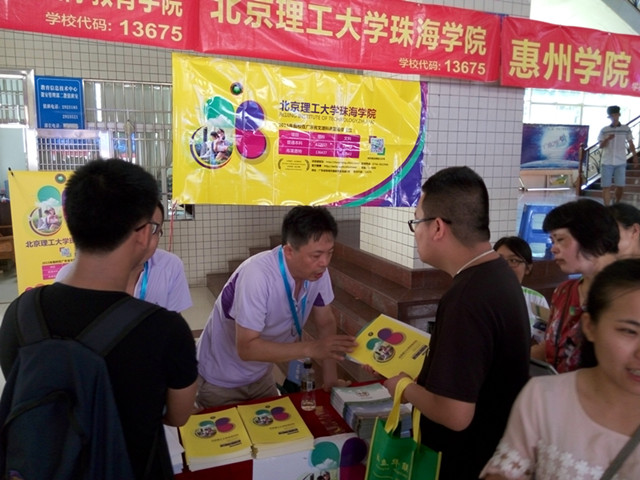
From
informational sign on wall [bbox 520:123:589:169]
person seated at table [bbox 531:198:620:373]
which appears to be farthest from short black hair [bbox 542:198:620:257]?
informational sign on wall [bbox 520:123:589:169]

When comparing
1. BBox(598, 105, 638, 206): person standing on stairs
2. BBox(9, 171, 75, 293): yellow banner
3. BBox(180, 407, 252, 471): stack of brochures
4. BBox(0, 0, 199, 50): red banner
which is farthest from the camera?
BBox(598, 105, 638, 206): person standing on stairs

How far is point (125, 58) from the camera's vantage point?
20.9ft

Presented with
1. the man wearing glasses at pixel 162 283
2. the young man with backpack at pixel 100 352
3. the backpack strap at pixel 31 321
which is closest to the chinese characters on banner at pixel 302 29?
the man wearing glasses at pixel 162 283

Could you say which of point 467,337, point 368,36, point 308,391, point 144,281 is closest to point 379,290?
point 368,36

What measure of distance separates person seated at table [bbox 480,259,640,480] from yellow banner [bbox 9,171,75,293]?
143 inches

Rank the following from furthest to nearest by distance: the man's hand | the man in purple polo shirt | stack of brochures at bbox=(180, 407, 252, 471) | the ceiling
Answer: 1. the ceiling
2. the man in purple polo shirt
3. the man's hand
4. stack of brochures at bbox=(180, 407, 252, 471)

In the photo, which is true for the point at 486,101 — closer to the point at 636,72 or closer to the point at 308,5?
the point at 636,72

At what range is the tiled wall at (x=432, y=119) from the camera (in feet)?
14.2

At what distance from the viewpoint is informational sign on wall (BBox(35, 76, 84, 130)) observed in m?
5.79

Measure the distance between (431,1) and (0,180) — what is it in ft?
A: 22.3

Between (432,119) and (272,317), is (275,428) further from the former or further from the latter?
(432,119)

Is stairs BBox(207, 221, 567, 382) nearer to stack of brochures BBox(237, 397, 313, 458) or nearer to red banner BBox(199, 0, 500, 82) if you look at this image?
stack of brochures BBox(237, 397, 313, 458)

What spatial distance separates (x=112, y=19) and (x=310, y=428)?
7.85 ft

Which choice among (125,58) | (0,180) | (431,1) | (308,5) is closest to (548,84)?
(431,1)
